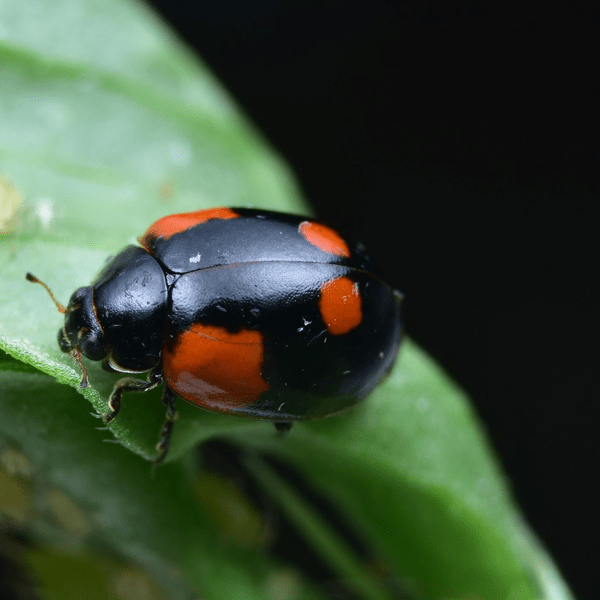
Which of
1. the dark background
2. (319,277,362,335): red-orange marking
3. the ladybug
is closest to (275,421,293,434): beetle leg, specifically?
the ladybug

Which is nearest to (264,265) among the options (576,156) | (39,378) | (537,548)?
(39,378)

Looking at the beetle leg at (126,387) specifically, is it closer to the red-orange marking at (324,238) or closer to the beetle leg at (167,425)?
the beetle leg at (167,425)

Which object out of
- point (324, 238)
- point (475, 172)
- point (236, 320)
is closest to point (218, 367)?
point (236, 320)

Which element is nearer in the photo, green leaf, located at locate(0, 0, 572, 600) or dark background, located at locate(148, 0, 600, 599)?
green leaf, located at locate(0, 0, 572, 600)

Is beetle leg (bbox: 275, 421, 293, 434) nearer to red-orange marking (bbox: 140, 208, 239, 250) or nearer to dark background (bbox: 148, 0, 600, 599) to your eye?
red-orange marking (bbox: 140, 208, 239, 250)

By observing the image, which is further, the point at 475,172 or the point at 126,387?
the point at 475,172

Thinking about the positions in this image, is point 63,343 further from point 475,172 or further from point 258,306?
point 475,172
